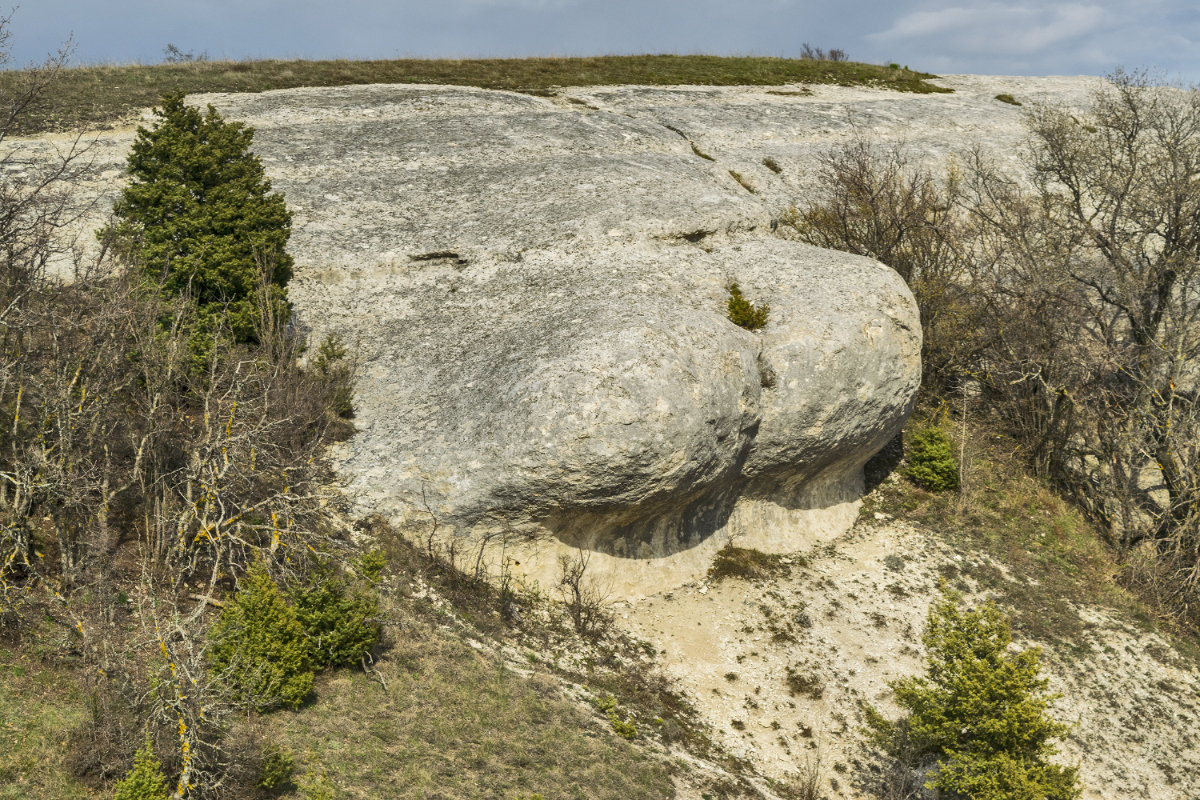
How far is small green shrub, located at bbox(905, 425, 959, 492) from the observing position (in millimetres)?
30625

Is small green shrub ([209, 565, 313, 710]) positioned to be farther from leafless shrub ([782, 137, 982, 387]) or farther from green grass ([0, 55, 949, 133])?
green grass ([0, 55, 949, 133])

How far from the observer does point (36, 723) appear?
14195mm

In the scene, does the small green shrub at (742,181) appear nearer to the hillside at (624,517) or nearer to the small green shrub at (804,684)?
the hillside at (624,517)

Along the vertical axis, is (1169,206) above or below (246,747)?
above

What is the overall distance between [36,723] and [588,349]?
1393cm

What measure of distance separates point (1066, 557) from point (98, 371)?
29.4 metres

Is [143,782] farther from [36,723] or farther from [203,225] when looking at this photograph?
[203,225]

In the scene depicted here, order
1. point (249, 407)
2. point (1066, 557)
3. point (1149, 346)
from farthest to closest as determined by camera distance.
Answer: point (1149, 346) < point (1066, 557) < point (249, 407)

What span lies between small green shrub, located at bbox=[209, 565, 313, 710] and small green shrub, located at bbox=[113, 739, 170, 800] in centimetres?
249

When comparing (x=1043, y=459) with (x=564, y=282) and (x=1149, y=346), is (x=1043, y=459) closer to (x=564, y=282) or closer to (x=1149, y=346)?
(x=1149, y=346)

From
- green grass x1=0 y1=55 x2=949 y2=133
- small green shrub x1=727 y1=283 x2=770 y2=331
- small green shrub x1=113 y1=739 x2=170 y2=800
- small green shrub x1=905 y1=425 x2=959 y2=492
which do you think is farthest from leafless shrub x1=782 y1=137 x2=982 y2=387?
small green shrub x1=113 y1=739 x2=170 y2=800

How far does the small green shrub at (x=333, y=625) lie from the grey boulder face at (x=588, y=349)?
4.21m

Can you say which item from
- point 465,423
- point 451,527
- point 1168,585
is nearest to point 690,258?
point 465,423

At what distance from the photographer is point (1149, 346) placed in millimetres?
31453
